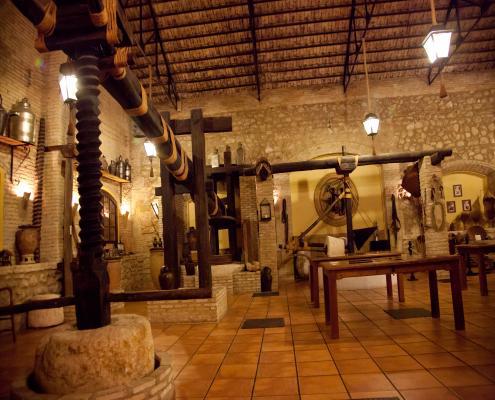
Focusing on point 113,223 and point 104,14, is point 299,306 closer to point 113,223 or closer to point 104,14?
point 104,14

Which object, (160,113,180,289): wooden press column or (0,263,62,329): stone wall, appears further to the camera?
(0,263,62,329): stone wall

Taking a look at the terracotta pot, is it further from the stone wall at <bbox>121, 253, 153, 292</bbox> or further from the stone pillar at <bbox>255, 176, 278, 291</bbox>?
the stone pillar at <bbox>255, 176, 278, 291</bbox>

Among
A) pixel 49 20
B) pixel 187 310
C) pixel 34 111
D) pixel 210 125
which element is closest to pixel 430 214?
pixel 210 125

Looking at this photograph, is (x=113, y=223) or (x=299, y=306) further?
(x=113, y=223)

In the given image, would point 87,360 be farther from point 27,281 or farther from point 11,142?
point 11,142

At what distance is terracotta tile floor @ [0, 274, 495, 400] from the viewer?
2648mm

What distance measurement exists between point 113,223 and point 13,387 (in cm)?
897

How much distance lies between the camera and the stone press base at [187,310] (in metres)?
5.20

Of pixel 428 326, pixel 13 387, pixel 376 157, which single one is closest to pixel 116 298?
pixel 13 387

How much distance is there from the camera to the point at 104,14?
189cm

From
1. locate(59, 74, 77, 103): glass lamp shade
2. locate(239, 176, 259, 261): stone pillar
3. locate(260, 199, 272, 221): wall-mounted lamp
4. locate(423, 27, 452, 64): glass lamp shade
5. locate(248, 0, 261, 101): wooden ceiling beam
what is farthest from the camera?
locate(239, 176, 259, 261): stone pillar

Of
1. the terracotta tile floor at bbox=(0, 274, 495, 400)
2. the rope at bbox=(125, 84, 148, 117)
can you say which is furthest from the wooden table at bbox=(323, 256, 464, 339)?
the rope at bbox=(125, 84, 148, 117)

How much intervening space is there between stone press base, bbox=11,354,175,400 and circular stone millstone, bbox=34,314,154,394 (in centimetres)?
6

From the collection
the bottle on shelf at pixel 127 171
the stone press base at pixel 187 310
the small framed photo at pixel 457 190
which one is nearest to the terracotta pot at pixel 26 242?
the stone press base at pixel 187 310
